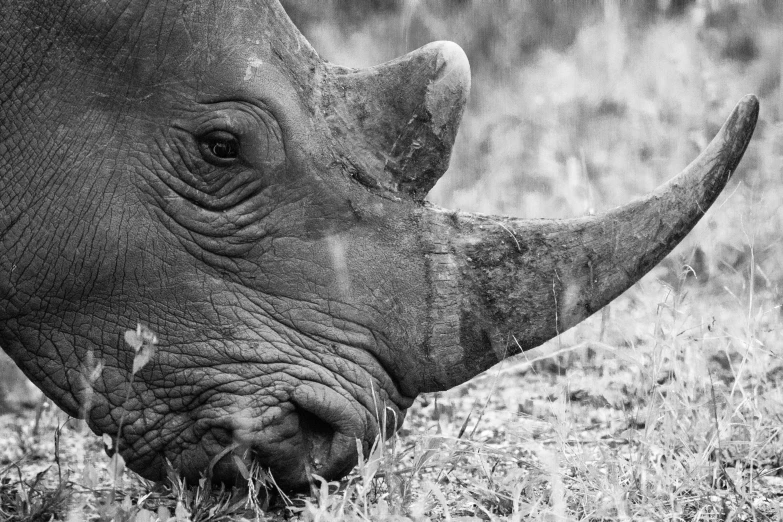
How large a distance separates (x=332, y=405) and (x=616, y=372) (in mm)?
1967

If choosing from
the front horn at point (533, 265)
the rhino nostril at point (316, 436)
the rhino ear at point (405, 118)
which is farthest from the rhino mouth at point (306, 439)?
the rhino ear at point (405, 118)

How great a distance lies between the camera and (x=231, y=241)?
3369mm

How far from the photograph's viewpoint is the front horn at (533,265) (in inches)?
132

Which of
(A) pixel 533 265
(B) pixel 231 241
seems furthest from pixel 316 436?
(A) pixel 533 265

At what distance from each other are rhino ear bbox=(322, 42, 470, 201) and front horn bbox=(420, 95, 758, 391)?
0.14m

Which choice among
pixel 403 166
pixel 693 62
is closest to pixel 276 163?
pixel 403 166

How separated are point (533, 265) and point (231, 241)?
0.84m

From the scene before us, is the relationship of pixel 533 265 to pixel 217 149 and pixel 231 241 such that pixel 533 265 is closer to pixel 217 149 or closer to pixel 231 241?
pixel 231 241

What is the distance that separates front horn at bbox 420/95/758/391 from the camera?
336 cm

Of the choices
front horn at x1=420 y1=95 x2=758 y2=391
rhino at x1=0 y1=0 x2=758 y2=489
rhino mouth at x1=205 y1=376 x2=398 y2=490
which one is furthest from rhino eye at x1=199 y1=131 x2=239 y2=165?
rhino mouth at x1=205 y1=376 x2=398 y2=490

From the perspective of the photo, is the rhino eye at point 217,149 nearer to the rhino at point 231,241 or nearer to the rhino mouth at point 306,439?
the rhino at point 231,241

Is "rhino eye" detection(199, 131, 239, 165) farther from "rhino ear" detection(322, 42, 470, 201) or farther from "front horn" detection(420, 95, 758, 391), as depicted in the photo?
"front horn" detection(420, 95, 758, 391)

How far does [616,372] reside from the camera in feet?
16.1

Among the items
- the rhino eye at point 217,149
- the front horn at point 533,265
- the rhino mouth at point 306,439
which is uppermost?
the rhino eye at point 217,149
